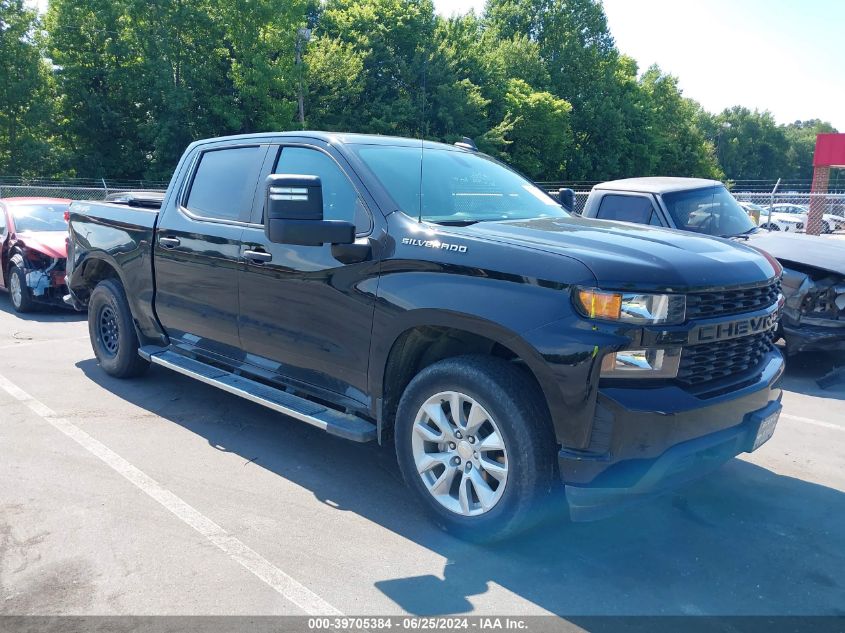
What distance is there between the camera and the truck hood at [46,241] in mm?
9633

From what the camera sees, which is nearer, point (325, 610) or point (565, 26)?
point (325, 610)

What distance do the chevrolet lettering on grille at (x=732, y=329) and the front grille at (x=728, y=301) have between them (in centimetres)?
5

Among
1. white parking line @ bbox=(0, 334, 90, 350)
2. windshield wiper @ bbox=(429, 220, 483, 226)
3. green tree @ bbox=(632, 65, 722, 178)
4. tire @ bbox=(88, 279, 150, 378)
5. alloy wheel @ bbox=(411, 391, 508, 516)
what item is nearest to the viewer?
alloy wheel @ bbox=(411, 391, 508, 516)

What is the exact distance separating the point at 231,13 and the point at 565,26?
110 ft

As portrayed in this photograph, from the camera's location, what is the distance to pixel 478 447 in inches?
136

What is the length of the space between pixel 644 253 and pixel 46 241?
9052 mm

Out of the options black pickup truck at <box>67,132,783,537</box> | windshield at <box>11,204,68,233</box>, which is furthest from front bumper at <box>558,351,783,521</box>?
windshield at <box>11,204,68,233</box>

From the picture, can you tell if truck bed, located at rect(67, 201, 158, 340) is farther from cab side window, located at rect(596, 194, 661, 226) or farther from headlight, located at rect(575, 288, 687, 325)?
cab side window, located at rect(596, 194, 661, 226)

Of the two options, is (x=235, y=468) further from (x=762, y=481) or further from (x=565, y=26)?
(x=565, y=26)

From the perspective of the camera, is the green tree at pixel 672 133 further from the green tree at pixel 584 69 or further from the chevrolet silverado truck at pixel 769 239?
the chevrolet silverado truck at pixel 769 239

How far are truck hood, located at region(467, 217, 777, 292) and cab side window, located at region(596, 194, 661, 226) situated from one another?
3.58 meters

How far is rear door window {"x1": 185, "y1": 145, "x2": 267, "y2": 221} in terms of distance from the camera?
482 centimetres

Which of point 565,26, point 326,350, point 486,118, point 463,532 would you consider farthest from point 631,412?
point 565,26

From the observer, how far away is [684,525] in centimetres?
381
